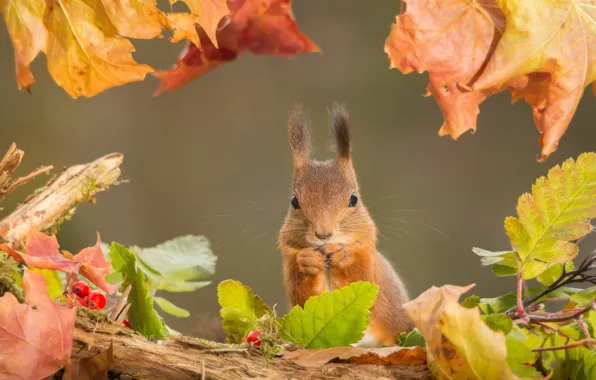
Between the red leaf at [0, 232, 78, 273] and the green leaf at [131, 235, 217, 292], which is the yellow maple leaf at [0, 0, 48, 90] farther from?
the green leaf at [131, 235, 217, 292]

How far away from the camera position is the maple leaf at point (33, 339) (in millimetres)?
502

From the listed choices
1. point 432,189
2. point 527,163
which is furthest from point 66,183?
point 527,163

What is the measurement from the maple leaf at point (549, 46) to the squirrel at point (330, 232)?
0.26m

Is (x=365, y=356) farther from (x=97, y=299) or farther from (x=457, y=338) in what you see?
(x=97, y=299)

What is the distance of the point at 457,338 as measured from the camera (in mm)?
496

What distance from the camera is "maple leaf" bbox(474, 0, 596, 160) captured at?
24.0 inches

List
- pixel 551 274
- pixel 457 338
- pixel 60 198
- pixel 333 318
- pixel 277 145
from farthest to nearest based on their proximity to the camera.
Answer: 1. pixel 277 145
2. pixel 60 198
3. pixel 551 274
4. pixel 333 318
5. pixel 457 338

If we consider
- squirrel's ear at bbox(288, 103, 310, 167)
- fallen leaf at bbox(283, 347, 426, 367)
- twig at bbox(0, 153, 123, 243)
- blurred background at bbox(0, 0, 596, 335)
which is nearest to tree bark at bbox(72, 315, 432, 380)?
fallen leaf at bbox(283, 347, 426, 367)

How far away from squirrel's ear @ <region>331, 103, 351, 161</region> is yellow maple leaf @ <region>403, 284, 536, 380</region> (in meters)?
0.36

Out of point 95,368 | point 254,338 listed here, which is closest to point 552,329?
point 254,338

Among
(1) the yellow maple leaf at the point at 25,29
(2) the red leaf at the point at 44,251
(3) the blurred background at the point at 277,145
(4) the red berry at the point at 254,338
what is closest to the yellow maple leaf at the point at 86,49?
(1) the yellow maple leaf at the point at 25,29

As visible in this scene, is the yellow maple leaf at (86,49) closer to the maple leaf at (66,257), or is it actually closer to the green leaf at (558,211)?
the maple leaf at (66,257)

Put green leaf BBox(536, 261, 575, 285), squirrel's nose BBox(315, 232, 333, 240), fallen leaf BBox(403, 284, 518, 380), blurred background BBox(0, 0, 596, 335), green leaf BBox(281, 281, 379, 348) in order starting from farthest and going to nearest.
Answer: blurred background BBox(0, 0, 596, 335) < squirrel's nose BBox(315, 232, 333, 240) < green leaf BBox(536, 261, 575, 285) < green leaf BBox(281, 281, 379, 348) < fallen leaf BBox(403, 284, 518, 380)

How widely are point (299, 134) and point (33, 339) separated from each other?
443 mm
